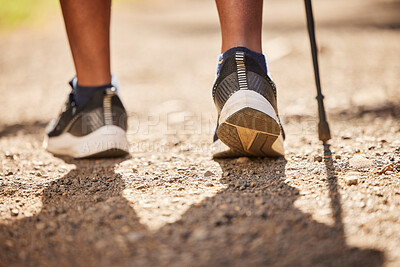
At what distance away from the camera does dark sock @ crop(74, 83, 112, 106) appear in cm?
174

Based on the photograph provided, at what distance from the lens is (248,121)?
1.29 m

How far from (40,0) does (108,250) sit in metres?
9.65

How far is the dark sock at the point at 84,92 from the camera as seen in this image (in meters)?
1.74

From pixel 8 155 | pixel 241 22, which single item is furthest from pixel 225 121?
pixel 8 155

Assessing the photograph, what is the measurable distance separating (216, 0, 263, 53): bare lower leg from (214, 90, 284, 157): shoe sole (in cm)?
19

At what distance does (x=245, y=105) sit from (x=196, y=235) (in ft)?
1.54

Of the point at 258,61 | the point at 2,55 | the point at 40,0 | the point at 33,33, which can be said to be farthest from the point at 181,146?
the point at 40,0

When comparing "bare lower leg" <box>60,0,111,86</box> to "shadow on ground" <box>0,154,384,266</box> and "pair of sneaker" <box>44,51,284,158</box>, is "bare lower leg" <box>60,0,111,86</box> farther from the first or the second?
"shadow on ground" <box>0,154,384,266</box>

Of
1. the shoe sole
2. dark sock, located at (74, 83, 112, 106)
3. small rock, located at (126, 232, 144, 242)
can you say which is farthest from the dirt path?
dark sock, located at (74, 83, 112, 106)

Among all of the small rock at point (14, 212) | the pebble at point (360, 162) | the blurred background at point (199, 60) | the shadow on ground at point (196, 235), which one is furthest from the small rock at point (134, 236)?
the blurred background at point (199, 60)

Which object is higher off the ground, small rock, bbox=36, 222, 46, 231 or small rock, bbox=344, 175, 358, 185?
small rock, bbox=344, 175, 358, 185

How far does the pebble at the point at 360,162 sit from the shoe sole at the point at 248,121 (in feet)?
0.95

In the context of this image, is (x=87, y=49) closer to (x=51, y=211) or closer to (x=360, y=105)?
(x=51, y=211)

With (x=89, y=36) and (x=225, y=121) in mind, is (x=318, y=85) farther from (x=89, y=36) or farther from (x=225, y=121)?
(x=89, y=36)
